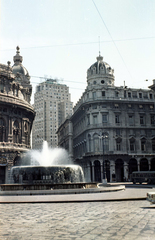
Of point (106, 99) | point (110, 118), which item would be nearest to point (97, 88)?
point (106, 99)

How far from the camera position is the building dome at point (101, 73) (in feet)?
182

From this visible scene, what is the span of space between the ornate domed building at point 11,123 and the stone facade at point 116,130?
1239 cm

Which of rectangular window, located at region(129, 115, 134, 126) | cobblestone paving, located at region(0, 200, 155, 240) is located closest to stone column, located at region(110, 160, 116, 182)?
rectangular window, located at region(129, 115, 134, 126)

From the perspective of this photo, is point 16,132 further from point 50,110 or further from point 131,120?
point 50,110

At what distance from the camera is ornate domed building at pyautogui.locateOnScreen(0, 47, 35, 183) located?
39844 millimetres

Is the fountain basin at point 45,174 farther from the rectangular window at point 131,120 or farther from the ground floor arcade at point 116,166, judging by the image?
the rectangular window at point 131,120

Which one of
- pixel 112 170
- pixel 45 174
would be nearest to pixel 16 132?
pixel 112 170

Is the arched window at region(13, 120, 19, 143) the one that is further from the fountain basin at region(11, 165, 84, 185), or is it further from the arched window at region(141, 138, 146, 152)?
the arched window at region(141, 138, 146, 152)

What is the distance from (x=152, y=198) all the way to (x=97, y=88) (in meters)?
40.8

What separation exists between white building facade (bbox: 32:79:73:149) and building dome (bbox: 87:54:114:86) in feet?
198

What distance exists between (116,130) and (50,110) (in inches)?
2787

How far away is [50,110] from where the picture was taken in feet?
390

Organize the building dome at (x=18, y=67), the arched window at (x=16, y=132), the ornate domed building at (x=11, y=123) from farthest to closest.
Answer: the building dome at (x=18, y=67) → the arched window at (x=16, y=132) → the ornate domed building at (x=11, y=123)

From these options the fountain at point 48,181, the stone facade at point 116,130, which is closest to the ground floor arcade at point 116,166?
the stone facade at point 116,130
